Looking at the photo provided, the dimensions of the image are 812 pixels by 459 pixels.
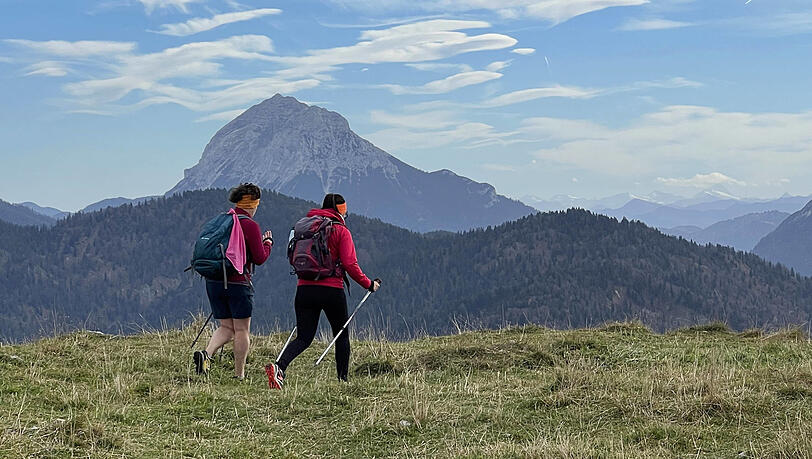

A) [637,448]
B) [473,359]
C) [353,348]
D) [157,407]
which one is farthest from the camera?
[353,348]

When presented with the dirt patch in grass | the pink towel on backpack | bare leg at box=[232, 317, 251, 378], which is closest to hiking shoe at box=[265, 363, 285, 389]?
bare leg at box=[232, 317, 251, 378]

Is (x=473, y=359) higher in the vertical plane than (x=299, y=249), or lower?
lower

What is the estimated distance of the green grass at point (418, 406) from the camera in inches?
228

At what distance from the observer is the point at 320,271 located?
29.0 ft

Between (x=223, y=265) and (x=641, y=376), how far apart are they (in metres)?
5.19

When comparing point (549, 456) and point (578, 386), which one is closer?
point (549, 456)

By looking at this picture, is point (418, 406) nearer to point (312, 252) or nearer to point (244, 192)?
point (312, 252)

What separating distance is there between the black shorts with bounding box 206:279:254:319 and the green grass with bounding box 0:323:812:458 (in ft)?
2.87

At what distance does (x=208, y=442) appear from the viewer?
6004mm

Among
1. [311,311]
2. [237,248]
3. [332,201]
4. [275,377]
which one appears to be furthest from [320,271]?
[275,377]

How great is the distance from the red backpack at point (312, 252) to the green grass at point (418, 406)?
137 cm

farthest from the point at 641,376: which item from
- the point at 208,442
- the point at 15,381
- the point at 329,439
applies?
the point at 15,381

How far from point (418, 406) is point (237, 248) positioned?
10.9 feet

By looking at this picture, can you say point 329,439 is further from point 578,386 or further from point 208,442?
point 578,386
